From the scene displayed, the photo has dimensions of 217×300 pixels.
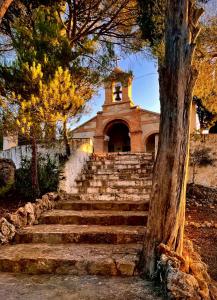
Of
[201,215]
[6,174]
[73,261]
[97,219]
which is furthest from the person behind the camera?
[6,174]

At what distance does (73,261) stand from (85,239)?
2.80 ft

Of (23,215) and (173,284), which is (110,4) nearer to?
(23,215)

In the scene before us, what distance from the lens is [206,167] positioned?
9.19 meters

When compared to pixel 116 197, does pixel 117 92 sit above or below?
above

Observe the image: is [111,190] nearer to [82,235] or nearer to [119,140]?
[82,235]

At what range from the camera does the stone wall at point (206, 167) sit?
910 centimetres

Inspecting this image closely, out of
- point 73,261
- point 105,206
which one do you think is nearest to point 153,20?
point 105,206

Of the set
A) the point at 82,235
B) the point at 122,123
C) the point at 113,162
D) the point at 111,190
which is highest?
the point at 122,123

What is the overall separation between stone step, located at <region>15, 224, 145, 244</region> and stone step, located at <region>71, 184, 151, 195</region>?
278cm

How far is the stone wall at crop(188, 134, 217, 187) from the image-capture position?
910 centimetres

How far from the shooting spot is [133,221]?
18.6 ft

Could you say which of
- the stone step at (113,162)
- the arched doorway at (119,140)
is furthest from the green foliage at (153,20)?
the arched doorway at (119,140)

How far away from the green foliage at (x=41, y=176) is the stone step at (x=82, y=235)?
99.2 inches

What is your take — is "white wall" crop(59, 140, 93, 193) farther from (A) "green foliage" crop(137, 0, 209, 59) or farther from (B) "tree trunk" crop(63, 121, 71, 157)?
(A) "green foliage" crop(137, 0, 209, 59)
